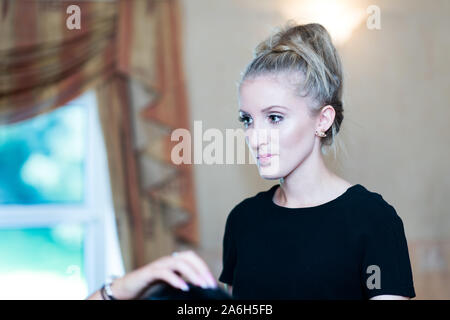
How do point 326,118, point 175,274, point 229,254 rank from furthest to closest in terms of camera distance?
point 229,254 → point 326,118 → point 175,274

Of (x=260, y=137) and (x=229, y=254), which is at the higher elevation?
(x=260, y=137)

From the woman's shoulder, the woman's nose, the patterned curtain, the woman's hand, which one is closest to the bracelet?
the woman's hand

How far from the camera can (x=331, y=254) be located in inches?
33.4

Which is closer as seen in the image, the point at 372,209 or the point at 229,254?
the point at 372,209

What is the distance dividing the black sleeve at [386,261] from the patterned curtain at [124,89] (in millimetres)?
2041

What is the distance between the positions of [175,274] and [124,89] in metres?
2.45

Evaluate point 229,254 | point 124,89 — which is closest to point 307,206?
point 229,254

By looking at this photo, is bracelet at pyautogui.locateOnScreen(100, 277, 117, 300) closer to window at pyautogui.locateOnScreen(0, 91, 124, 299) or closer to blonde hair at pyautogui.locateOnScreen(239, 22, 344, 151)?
blonde hair at pyautogui.locateOnScreen(239, 22, 344, 151)

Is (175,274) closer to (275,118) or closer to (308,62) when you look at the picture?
(275,118)

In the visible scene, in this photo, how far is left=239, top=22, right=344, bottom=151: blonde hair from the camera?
2.96 feet

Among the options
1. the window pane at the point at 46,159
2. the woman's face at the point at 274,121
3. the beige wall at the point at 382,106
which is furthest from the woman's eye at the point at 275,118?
the window pane at the point at 46,159

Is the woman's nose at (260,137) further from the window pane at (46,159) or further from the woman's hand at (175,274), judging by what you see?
the window pane at (46,159)

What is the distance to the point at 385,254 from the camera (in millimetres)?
816
